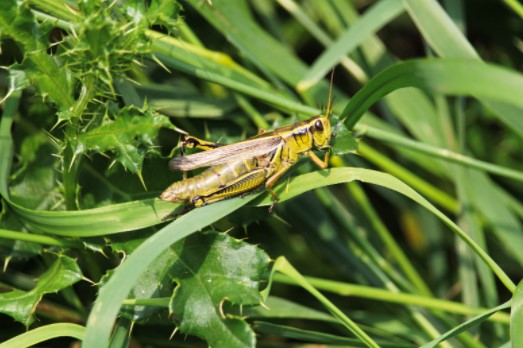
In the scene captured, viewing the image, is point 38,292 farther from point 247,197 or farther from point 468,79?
point 468,79

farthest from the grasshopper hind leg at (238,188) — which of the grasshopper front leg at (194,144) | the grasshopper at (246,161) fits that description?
the grasshopper front leg at (194,144)

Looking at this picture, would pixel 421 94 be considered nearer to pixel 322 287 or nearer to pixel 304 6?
pixel 304 6

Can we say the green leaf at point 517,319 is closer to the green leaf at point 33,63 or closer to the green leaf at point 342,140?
the green leaf at point 342,140

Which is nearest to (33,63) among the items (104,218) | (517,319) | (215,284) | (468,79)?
(104,218)

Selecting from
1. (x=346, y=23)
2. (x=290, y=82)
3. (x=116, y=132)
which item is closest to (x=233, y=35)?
(x=290, y=82)

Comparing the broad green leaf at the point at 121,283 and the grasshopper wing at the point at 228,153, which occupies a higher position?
the grasshopper wing at the point at 228,153

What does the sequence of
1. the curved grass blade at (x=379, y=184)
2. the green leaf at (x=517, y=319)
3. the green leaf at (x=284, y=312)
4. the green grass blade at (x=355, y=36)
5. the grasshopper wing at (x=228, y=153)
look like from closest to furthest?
1. the green leaf at (x=517, y=319)
2. the curved grass blade at (x=379, y=184)
3. the grasshopper wing at (x=228, y=153)
4. the green leaf at (x=284, y=312)
5. the green grass blade at (x=355, y=36)
